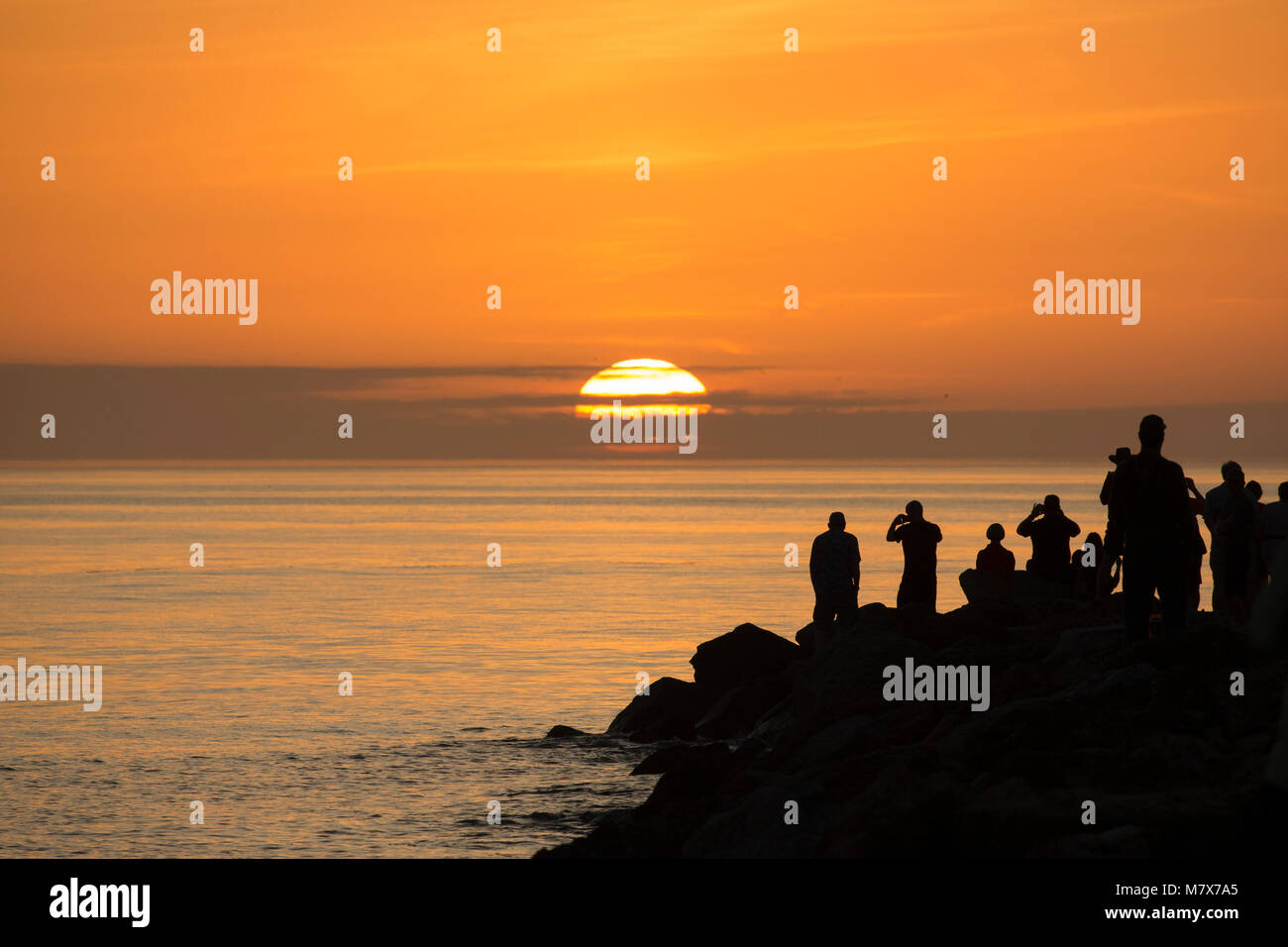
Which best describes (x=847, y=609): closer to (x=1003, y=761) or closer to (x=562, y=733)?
(x=562, y=733)

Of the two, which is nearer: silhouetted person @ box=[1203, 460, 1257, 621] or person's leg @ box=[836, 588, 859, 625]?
silhouetted person @ box=[1203, 460, 1257, 621]

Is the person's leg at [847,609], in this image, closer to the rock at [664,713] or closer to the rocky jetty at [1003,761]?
the rocky jetty at [1003,761]

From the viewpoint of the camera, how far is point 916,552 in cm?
1947

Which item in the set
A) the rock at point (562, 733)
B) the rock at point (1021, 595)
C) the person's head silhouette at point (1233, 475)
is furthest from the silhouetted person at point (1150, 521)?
the rock at point (562, 733)

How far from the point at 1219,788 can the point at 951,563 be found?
209ft

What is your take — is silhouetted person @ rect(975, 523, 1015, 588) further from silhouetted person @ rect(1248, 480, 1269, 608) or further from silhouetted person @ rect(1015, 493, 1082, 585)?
silhouetted person @ rect(1248, 480, 1269, 608)

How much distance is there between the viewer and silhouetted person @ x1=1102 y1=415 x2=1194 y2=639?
12039 millimetres

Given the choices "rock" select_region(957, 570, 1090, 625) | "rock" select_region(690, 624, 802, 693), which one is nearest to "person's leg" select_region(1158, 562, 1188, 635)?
"rock" select_region(957, 570, 1090, 625)

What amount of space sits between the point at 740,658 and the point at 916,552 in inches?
287

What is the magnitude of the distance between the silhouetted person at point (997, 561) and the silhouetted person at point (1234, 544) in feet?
18.6

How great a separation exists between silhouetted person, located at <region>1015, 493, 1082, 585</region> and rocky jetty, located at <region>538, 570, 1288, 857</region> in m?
2.16
